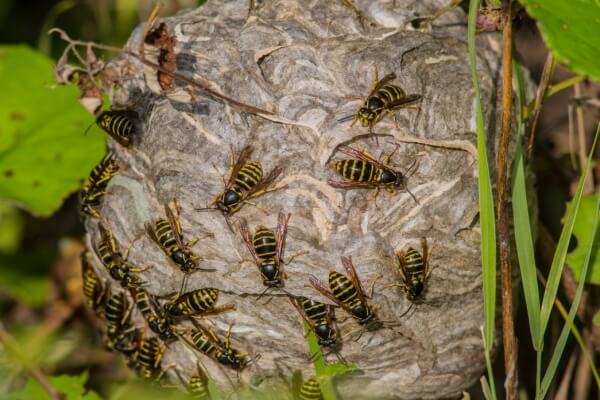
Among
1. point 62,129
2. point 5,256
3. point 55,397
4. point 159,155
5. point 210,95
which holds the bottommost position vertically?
point 5,256

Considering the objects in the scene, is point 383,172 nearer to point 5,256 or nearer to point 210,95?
point 210,95

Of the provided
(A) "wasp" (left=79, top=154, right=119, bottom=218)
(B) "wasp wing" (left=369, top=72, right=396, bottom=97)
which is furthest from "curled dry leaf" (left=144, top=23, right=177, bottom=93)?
(B) "wasp wing" (left=369, top=72, right=396, bottom=97)

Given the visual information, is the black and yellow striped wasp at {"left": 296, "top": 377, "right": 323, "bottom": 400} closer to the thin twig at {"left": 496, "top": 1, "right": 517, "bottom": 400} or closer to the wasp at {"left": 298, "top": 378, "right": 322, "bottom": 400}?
the wasp at {"left": 298, "top": 378, "right": 322, "bottom": 400}

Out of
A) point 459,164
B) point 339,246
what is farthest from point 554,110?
point 339,246

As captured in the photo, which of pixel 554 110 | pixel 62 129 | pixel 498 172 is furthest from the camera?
pixel 554 110

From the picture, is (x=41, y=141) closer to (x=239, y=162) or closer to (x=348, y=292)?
(x=239, y=162)

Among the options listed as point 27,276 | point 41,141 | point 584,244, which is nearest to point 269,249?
point 584,244
